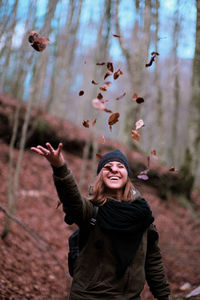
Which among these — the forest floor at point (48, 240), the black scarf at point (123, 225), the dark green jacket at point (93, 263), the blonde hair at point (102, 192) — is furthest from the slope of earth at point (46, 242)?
the dark green jacket at point (93, 263)

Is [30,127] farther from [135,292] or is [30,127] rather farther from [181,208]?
[135,292]

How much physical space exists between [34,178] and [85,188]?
1639 millimetres

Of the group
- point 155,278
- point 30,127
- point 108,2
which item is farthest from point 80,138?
point 155,278

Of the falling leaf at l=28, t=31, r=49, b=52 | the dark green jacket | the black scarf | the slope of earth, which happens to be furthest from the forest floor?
the falling leaf at l=28, t=31, r=49, b=52

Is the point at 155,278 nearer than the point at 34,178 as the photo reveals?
Yes

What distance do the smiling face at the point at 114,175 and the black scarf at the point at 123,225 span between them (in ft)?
0.53

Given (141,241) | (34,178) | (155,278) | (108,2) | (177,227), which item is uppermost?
(108,2)

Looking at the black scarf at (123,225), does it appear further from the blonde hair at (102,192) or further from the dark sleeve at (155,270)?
the dark sleeve at (155,270)

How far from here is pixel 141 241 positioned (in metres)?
2.24

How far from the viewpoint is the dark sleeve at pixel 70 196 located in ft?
6.42

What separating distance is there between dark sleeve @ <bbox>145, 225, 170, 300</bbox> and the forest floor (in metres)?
0.62

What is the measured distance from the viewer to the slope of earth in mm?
3961

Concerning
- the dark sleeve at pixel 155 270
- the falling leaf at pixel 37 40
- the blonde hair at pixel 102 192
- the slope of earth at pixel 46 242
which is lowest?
the slope of earth at pixel 46 242

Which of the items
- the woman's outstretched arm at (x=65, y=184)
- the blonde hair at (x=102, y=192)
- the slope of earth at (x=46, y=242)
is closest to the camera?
the woman's outstretched arm at (x=65, y=184)
